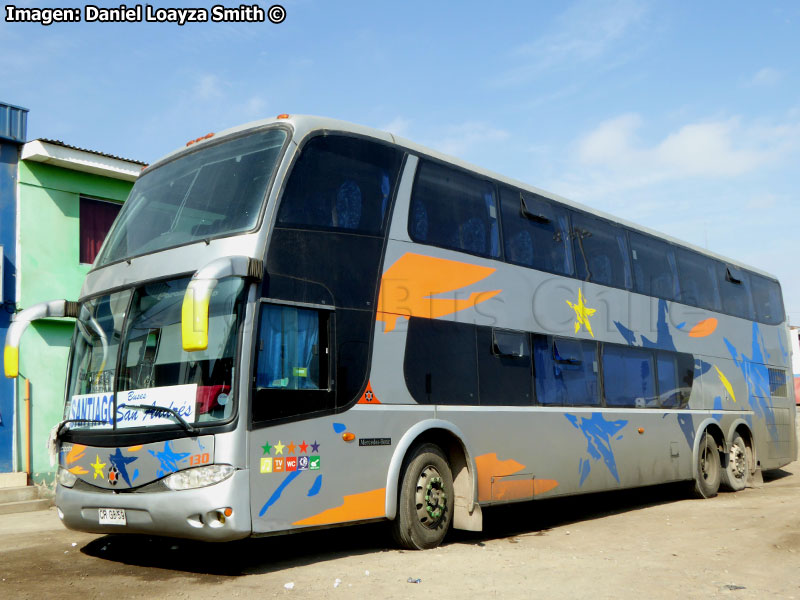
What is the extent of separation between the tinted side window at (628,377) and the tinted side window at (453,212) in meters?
3.06

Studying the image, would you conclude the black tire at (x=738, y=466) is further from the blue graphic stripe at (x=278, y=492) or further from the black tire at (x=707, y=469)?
the blue graphic stripe at (x=278, y=492)

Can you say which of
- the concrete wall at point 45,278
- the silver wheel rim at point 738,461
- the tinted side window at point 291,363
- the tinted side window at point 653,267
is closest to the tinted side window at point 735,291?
the tinted side window at point 653,267

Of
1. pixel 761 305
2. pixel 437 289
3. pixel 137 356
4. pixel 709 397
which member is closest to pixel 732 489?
pixel 709 397

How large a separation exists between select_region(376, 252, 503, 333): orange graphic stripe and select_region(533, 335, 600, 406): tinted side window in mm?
1421

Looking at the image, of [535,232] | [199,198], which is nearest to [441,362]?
[535,232]

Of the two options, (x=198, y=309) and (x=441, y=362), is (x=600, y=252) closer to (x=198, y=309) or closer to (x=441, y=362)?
(x=441, y=362)

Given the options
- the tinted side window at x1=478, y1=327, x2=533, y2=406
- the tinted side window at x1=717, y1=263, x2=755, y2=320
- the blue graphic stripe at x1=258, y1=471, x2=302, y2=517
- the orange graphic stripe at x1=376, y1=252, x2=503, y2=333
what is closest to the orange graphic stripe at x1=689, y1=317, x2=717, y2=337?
the tinted side window at x1=717, y1=263, x2=755, y2=320

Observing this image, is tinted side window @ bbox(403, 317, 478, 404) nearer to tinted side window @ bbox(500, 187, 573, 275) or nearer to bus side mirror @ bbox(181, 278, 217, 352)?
tinted side window @ bbox(500, 187, 573, 275)

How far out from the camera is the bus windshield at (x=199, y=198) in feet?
24.6

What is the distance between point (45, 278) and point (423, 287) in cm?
918

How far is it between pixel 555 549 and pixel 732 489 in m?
7.95

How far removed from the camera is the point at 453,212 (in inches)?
371

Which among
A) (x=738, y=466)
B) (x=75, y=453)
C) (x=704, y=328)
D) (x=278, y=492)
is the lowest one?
(x=738, y=466)

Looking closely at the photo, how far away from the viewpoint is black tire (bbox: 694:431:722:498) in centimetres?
1417
